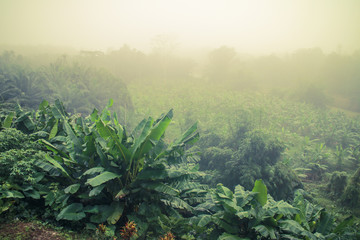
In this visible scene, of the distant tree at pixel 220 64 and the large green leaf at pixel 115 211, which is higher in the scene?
the distant tree at pixel 220 64

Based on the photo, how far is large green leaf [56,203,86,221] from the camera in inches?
143

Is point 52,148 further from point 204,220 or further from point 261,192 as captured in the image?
point 261,192

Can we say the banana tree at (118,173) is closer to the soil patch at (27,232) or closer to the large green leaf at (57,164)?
the large green leaf at (57,164)

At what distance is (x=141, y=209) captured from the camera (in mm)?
4004

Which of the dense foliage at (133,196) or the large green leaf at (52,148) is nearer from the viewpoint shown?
the dense foliage at (133,196)

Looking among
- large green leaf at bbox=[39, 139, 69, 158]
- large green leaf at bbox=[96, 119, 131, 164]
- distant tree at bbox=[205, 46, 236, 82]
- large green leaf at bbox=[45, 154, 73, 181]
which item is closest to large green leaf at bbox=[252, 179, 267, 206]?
large green leaf at bbox=[96, 119, 131, 164]

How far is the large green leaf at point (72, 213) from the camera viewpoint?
11.9ft

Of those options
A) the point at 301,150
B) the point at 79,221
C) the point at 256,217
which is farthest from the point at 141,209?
the point at 301,150

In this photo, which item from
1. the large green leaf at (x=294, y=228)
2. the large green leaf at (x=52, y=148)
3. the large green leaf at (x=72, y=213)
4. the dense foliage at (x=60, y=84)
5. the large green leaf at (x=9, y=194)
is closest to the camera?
the large green leaf at (x=9, y=194)

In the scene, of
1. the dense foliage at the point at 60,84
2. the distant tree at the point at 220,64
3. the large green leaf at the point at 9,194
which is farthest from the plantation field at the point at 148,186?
the distant tree at the point at 220,64

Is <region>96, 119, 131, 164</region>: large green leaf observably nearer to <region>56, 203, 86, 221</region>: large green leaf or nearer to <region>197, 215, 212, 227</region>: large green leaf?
<region>56, 203, 86, 221</region>: large green leaf

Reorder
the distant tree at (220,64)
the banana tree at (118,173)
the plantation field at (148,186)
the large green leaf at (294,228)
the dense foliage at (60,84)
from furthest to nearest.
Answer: the distant tree at (220,64)
the dense foliage at (60,84)
the banana tree at (118,173)
the plantation field at (148,186)
the large green leaf at (294,228)

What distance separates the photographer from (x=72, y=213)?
147 inches

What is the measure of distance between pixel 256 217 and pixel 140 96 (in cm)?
1330
